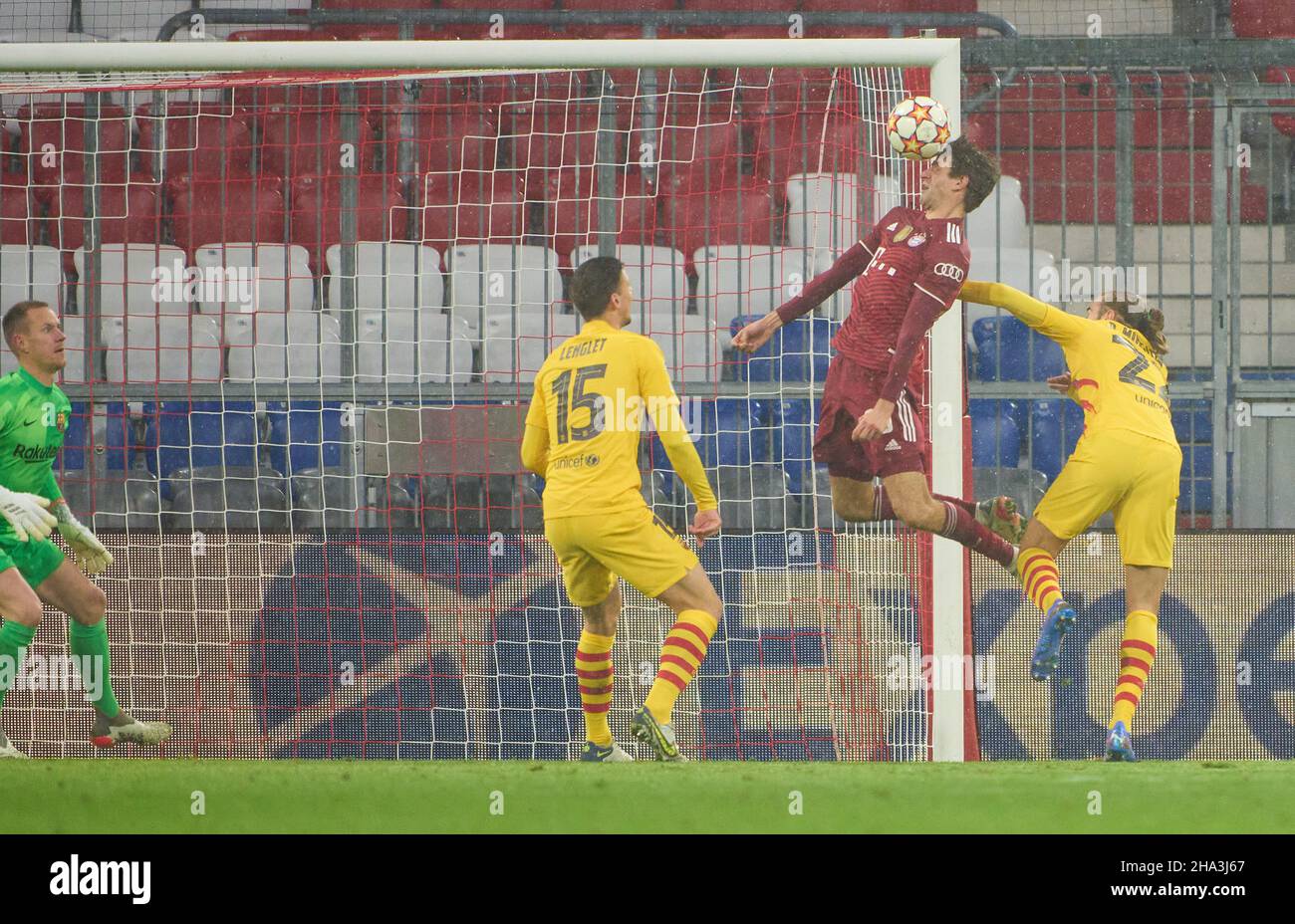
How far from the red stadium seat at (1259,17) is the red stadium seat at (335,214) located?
5445 mm

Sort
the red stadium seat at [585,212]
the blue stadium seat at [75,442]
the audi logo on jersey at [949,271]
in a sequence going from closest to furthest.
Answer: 1. the audi logo on jersey at [949,271]
2. the blue stadium seat at [75,442]
3. the red stadium seat at [585,212]

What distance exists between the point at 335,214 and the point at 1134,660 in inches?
198

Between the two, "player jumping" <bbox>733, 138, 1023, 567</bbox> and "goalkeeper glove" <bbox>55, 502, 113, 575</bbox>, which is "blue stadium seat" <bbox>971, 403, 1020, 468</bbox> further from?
"goalkeeper glove" <bbox>55, 502, 113, 575</bbox>

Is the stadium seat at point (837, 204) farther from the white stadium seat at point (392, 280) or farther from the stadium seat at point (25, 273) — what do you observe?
the stadium seat at point (25, 273)

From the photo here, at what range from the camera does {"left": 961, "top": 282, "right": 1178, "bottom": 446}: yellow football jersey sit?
6.41 m

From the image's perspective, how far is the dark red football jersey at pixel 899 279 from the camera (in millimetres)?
6285

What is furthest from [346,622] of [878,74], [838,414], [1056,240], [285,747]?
[1056,240]

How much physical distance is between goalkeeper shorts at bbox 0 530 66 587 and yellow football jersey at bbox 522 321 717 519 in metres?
2.18

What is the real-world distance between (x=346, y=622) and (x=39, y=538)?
137cm

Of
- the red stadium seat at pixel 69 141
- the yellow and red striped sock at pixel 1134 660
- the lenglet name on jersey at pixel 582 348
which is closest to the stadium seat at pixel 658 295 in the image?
the lenglet name on jersey at pixel 582 348

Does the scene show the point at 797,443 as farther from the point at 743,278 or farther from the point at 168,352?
the point at 168,352

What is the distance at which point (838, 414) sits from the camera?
645 cm

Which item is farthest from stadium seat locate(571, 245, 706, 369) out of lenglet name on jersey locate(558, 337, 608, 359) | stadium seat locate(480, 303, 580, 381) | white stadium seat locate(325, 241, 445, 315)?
lenglet name on jersey locate(558, 337, 608, 359)

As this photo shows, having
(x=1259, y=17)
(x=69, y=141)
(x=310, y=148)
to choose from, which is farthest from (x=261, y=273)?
(x=1259, y=17)
